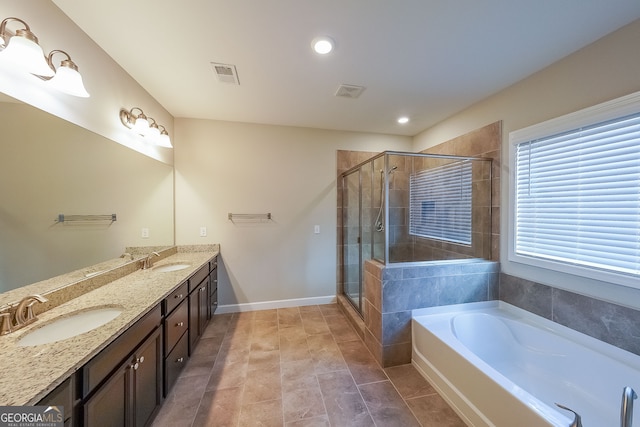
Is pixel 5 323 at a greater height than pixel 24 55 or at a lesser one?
lesser

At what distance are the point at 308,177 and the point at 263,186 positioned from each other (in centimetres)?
64

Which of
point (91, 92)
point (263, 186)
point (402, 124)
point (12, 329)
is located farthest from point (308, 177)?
point (12, 329)

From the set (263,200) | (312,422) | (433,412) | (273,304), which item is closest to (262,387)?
(312,422)

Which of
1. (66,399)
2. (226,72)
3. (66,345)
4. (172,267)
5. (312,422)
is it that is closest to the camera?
(66,399)

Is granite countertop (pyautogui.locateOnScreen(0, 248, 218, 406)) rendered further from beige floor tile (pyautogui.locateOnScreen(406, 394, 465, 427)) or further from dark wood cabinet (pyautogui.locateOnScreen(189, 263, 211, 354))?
beige floor tile (pyautogui.locateOnScreen(406, 394, 465, 427))

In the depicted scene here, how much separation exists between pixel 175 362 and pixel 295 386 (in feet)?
3.13

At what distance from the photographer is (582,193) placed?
1646 millimetres

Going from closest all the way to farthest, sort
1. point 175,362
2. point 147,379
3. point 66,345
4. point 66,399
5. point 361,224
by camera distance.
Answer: point 66,399
point 66,345
point 147,379
point 175,362
point 361,224

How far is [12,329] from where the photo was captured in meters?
1.09

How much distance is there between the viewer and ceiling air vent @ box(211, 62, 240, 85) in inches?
73.3

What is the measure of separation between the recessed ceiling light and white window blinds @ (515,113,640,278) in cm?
187

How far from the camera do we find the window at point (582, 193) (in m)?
1.43

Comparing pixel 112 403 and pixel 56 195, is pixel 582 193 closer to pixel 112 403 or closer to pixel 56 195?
pixel 112 403

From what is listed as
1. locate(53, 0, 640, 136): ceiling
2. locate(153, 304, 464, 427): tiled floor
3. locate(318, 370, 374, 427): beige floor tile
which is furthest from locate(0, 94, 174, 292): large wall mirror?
locate(318, 370, 374, 427): beige floor tile
